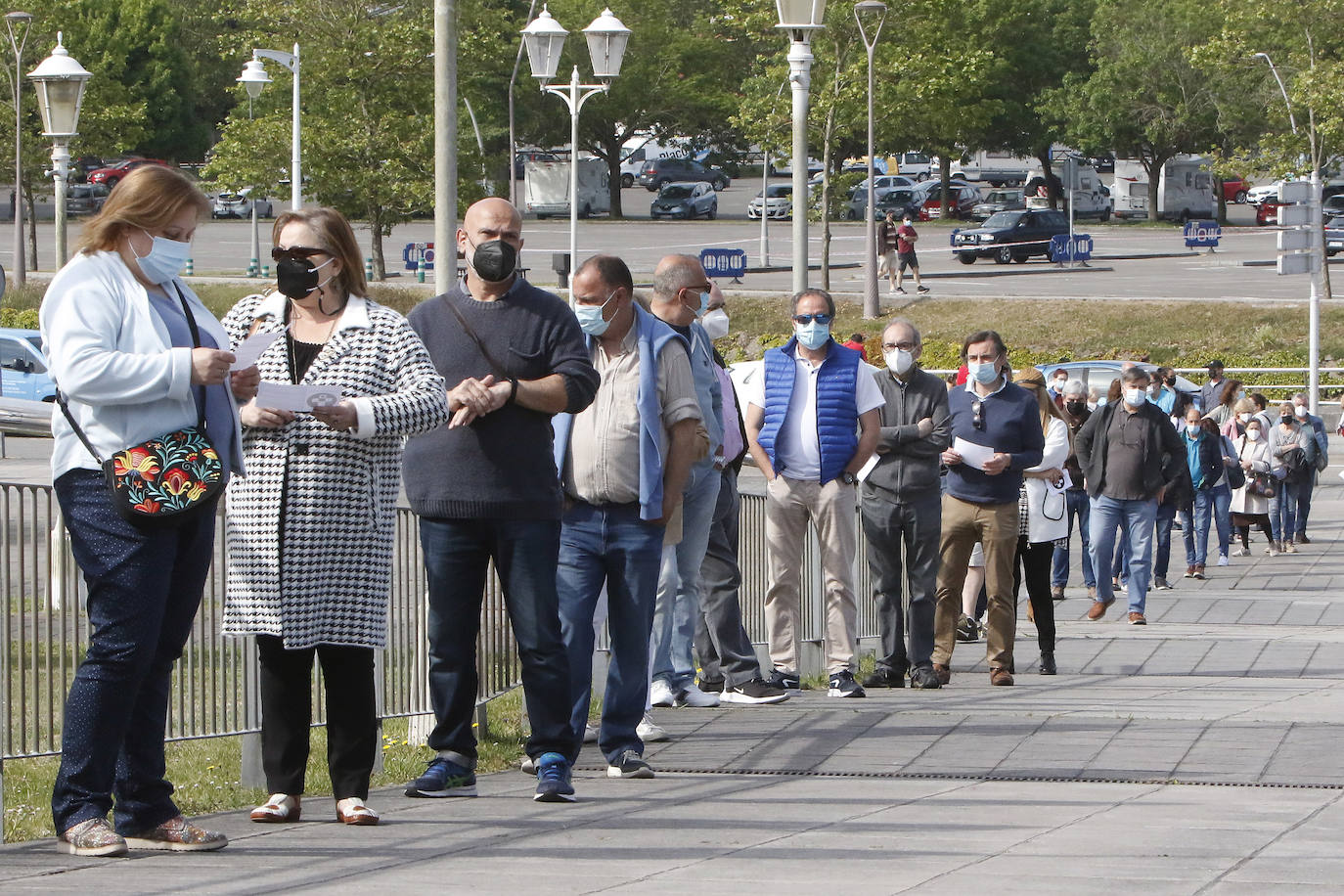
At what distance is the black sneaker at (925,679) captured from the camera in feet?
34.5

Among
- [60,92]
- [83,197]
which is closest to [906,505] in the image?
[60,92]

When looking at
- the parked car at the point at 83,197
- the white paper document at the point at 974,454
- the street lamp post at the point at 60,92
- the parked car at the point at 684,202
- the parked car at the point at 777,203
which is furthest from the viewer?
the parked car at the point at 684,202

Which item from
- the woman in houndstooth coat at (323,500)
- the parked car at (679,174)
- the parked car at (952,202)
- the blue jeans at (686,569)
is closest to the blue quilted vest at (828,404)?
the blue jeans at (686,569)

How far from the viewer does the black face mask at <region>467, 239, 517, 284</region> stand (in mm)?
6395

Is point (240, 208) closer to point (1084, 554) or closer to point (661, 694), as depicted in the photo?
point (1084, 554)

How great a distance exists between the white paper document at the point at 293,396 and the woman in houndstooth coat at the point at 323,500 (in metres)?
0.05

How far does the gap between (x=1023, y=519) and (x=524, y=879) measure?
7.33 m

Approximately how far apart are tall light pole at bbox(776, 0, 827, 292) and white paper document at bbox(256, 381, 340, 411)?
906 centimetres

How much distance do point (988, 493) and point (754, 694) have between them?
7.13 feet

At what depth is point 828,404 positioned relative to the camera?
9719mm

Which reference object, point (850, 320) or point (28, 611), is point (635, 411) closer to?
point (28, 611)

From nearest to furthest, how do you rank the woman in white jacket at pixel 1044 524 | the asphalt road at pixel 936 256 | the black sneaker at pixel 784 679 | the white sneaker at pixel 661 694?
the white sneaker at pixel 661 694
the black sneaker at pixel 784 679
the woman in white jacket at pixel 1044 524
the asphalt road at pixel 936 256

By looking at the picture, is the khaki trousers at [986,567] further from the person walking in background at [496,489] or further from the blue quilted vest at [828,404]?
the person walking in background at [496,489]

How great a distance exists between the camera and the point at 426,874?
5180mm
